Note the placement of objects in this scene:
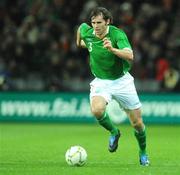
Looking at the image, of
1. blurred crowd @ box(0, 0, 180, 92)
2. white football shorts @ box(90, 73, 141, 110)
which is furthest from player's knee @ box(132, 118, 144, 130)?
blurred crowd @ box(0, 0, 180, 92)

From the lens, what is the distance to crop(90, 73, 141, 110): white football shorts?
34.8ft

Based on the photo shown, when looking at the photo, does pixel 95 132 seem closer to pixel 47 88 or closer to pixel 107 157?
pixel 47 88

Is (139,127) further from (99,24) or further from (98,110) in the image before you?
(99,24)

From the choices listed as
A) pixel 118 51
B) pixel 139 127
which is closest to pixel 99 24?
pixel 118 51

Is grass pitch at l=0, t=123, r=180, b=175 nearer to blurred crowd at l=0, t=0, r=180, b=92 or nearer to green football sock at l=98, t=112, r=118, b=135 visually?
green football sock at l=98, t=112, r=118, b=135

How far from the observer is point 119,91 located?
34.8 ft

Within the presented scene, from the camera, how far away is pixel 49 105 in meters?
A: 20.6

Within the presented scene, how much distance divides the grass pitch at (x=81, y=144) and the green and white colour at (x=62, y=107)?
34cm

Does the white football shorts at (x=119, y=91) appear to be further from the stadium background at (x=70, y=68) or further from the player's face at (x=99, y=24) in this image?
the stadium background at (x=70, y=68)

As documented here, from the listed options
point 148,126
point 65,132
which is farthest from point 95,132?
point 148,126

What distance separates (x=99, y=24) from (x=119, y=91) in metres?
1.01

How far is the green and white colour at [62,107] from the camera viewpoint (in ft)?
66.8

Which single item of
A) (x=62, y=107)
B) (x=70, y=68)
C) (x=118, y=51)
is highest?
(x=118, y=51)

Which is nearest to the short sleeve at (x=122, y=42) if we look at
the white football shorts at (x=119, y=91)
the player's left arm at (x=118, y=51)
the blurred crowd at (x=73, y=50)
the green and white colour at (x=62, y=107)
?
the player's left arm at (x=118, y=51)
